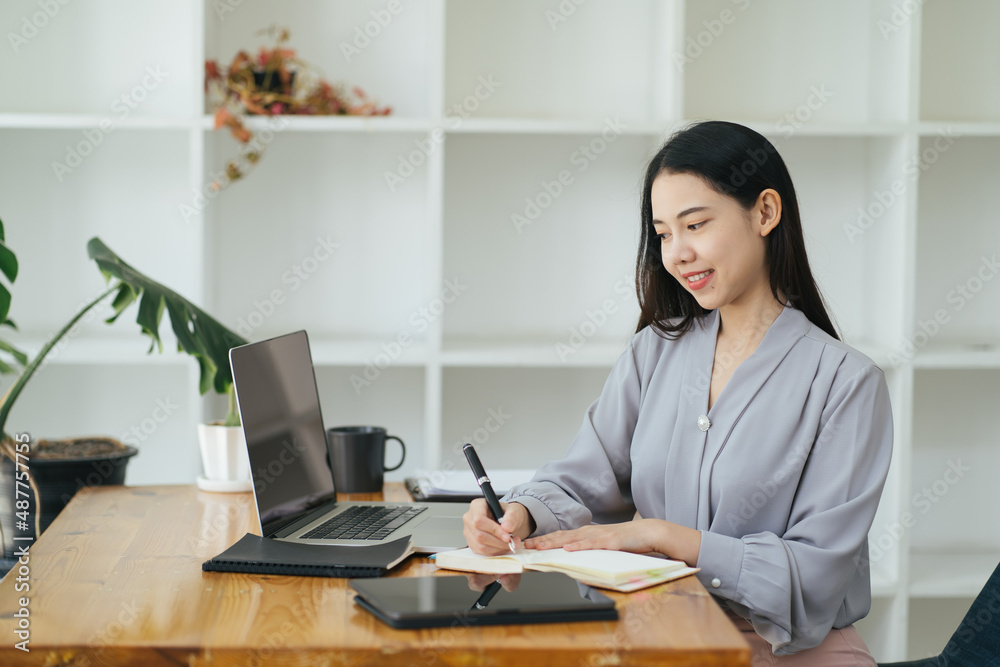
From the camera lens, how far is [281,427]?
55.0 inches

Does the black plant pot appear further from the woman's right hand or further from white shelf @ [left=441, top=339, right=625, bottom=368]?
the woman's right hand

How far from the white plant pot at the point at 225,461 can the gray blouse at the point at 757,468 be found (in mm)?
616

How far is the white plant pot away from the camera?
1.71m

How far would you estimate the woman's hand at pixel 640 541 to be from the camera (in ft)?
3.99

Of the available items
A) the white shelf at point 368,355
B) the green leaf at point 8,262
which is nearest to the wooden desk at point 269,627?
the green leaf at point 8,262

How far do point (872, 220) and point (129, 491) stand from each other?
208 cm

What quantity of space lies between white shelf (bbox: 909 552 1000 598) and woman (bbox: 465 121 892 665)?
1.14m

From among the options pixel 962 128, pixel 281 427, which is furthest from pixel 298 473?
pixel 962 128

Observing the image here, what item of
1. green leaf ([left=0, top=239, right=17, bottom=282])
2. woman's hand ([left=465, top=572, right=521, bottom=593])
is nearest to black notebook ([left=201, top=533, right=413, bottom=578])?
woman's hand ([left=465, top=572, right=521, bottom=593])

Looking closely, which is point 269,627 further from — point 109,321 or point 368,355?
point 368,355

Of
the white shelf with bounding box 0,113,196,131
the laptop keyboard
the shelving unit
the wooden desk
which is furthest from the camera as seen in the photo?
the shelving unit

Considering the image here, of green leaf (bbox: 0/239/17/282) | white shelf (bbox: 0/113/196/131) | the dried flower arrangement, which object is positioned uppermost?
the dried flower arrangement

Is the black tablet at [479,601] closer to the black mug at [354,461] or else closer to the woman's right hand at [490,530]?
the woman's right hand at [490,530]

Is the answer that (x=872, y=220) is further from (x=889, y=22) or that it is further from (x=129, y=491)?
(x=129, y=491)
